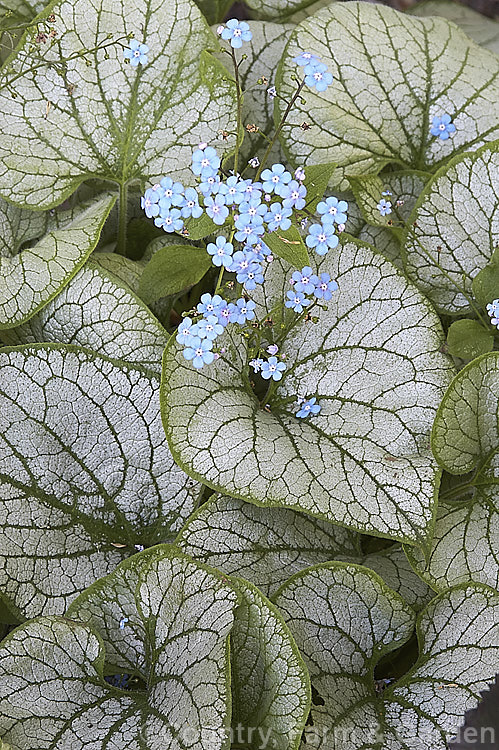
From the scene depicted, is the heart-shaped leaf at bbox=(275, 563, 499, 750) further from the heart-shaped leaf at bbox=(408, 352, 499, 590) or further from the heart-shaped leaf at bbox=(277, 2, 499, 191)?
the heart-shaped leaf at bbox=(277, 2, 499, 191)

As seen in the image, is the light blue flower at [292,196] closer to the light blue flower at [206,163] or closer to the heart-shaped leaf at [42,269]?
the light blue flower at [206,163]

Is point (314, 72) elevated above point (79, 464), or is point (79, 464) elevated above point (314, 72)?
point (314, 72)

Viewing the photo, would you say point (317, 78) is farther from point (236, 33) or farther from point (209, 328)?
point (209, 328)

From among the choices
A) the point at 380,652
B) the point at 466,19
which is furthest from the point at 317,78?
the point at 466,19

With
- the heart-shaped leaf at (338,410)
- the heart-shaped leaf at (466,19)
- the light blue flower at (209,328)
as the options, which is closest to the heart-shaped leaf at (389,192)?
the heart-shaped leaf at (338,410)

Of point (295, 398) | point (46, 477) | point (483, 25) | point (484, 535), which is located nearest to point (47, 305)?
point (46, 477)
